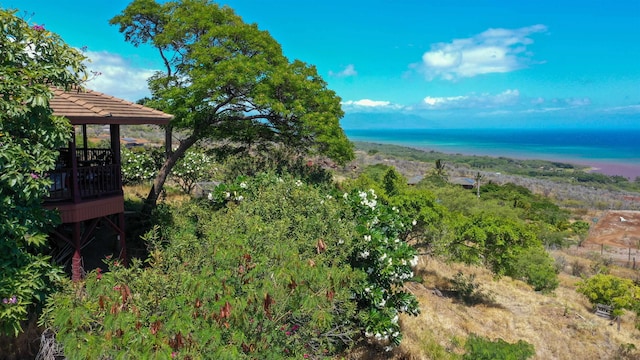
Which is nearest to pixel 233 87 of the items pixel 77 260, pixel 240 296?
pixel 77 260

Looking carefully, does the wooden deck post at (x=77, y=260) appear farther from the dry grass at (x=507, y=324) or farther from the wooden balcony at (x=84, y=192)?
the dry grass at (x=507, y=324)

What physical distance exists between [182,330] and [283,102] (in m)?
9.75

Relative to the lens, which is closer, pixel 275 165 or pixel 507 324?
pixel 275 165

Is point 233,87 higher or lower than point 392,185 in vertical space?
higher

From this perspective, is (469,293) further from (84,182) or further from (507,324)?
(84,182)

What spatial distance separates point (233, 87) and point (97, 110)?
4943 mm

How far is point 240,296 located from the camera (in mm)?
4996

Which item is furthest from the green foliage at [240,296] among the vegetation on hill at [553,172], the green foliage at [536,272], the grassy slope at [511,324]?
the vegetation on hill at [553,172]

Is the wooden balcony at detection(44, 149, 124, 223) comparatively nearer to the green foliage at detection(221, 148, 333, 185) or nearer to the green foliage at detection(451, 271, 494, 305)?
the green foliage at detection(221, 148, 333, 185)

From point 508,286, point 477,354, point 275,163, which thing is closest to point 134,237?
point 275,163

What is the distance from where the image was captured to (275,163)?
13.7 metres

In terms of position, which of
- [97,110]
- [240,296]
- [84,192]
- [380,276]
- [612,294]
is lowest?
[612,294]

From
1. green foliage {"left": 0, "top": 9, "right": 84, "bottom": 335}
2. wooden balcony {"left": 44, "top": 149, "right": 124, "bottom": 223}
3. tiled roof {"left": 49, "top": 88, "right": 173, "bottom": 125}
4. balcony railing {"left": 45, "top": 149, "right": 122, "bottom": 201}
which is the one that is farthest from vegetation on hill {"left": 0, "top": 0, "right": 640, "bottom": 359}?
tiled roof {"left": 49, "top": 88, "right": 173, "bottom": 125}

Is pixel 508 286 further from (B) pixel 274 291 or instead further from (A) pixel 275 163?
(B) pixel 274 291
